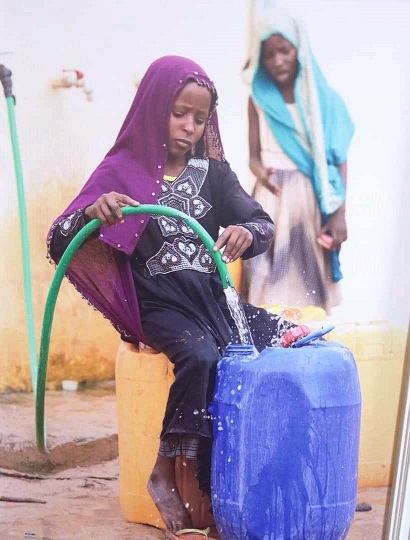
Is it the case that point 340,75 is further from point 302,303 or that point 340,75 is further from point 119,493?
point 119,493

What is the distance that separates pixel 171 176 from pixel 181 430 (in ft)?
3.11

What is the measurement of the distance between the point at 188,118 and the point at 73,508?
5.08ft

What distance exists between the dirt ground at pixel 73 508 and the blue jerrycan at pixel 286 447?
456 mm

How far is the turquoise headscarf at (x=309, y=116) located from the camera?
3.34m

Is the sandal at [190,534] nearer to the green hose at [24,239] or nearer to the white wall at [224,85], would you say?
the green hose at [24,239]

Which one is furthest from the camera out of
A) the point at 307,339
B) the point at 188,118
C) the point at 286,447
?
the point at 188,118

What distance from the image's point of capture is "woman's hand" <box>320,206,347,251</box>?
3.38 m

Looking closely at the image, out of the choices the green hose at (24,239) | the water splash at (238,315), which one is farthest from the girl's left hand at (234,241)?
the green hose at (24,239)

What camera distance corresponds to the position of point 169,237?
3168mm

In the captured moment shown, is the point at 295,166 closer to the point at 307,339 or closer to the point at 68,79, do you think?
the point at 307,339

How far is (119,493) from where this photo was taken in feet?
10.6

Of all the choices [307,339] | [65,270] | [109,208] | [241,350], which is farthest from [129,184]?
[307,339]

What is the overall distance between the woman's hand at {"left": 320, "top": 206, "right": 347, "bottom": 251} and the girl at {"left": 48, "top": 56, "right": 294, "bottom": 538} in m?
0.25

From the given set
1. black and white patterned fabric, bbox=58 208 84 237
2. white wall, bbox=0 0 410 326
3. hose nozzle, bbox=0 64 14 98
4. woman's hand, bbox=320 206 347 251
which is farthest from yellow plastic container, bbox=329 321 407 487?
hose nozzle, bbox=0 64 14 98
